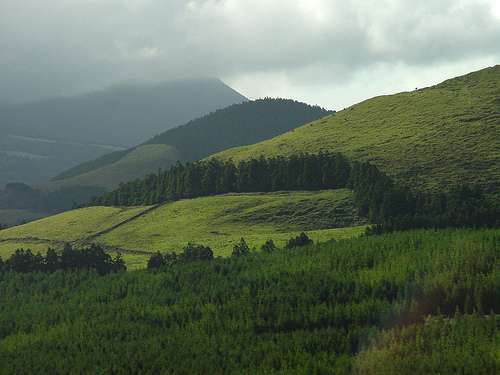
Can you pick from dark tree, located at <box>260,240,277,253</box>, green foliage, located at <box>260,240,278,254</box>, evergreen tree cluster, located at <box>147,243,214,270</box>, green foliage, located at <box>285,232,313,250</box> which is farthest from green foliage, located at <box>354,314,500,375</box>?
evergreen tree cluster, located at <box>147,243,214,270</box>

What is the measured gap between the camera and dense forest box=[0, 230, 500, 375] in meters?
80.3

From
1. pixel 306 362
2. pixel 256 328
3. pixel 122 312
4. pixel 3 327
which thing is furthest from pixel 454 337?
pixel 3 327

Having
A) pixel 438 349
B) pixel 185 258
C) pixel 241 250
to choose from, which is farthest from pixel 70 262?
pixel 438 349

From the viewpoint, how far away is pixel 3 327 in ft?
409

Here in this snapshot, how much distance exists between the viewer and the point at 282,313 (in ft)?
346

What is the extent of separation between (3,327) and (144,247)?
75.7 metres

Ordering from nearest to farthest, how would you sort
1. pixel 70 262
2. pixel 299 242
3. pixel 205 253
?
pixel 299 242 < pixel 205 253 < pixel 70 262

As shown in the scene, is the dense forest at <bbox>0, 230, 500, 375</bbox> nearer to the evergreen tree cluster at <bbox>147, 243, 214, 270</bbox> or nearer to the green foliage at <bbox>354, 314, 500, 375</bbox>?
the green foliage at <bbox>354, 314, 500, 375</bbox>

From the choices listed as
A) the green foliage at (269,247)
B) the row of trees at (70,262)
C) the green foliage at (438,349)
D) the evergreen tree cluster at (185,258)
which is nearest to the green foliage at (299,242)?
the green foliage at (269,247)

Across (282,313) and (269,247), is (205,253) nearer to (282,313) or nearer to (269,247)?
(269,247)

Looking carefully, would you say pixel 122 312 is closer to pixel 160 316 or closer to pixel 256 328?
pixel 160 316

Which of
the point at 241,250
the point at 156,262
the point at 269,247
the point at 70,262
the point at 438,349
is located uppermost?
the point at 70,262

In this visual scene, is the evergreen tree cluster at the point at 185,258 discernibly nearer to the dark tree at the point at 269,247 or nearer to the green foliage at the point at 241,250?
the green foliage at the point at 241,250

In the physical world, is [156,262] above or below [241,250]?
below
